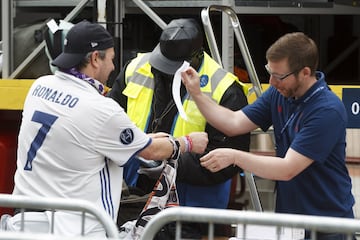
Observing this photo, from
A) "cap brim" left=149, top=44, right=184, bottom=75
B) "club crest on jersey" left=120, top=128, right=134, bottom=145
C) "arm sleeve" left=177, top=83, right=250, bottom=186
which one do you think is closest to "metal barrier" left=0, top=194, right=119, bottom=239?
"club crest on jersey" left=120, top=128, right=134, bottom=145

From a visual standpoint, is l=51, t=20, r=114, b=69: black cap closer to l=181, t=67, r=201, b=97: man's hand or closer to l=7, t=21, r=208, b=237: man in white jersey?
l=7, t=21, r=208, b=237: man in white jersey

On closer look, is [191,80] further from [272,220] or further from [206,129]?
[272,220]

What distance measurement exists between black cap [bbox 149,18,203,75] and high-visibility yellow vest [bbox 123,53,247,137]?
137mm

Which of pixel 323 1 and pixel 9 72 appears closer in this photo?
pixel 9 72

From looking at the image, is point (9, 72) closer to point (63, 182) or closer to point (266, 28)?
point (63, 182)

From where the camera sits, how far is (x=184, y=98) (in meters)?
5.29

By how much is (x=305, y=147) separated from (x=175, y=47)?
1.07m

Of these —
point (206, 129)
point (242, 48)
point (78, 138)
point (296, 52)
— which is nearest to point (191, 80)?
point (206, 129)

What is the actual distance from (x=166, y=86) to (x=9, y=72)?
2563mm

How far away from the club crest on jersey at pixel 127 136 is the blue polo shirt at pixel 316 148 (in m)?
0.77

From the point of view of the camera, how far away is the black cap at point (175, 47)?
5188 millimetres

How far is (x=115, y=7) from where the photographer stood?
7363mm

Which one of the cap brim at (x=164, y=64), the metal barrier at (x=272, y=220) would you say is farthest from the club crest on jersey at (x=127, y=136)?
the metal barrier at (x=272, y=220)

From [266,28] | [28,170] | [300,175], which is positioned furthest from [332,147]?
[266,28]
